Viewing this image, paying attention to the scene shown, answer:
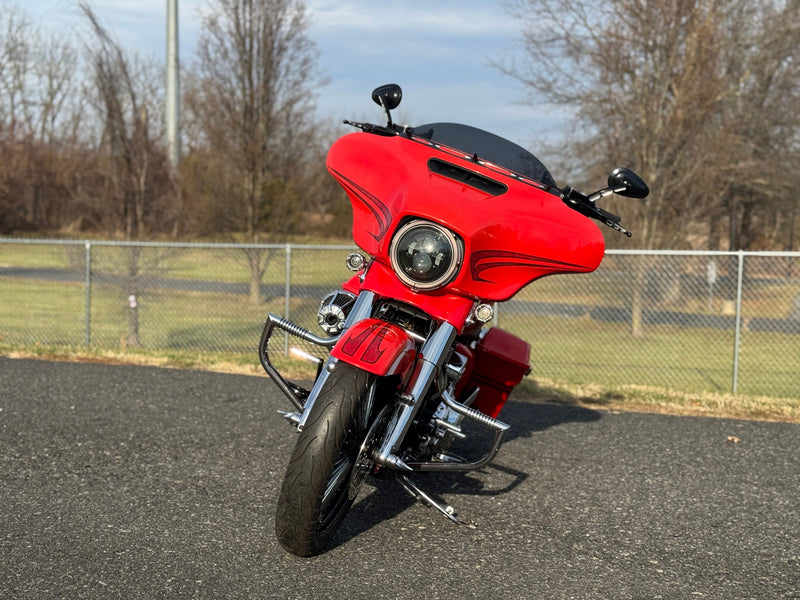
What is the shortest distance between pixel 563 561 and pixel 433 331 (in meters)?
1.22

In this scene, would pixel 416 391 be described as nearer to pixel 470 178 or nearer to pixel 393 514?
pixel 393 514

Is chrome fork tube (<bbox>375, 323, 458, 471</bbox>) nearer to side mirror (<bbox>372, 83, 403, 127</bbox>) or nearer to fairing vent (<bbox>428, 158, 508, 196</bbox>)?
fairing vent (<bbox>428, 158, 508, 196</bbox>)

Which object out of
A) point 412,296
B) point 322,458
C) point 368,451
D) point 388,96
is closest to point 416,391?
point 368,451

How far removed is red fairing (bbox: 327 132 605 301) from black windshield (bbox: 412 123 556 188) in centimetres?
18

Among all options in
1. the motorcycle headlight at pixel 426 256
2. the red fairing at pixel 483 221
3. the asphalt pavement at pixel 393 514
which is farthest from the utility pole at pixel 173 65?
the motorcycle headlight at pixel 426 256

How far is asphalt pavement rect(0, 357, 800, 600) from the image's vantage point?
3.39 metres

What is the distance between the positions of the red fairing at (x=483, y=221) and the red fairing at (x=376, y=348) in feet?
1.21

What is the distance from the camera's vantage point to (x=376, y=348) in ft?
11.7

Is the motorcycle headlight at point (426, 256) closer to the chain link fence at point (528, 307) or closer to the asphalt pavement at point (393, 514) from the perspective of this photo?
the asphalt pavement at point (393, 514)

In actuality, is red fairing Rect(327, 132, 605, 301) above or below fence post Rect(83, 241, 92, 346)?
above

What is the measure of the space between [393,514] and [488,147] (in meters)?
2.05

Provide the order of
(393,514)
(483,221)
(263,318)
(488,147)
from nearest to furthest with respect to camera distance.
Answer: (483,221)
(393,514)
(488,147)
(263,318)

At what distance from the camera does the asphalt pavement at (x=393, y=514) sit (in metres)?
3.39

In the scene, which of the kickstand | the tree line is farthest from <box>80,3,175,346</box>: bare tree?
the kickstand
